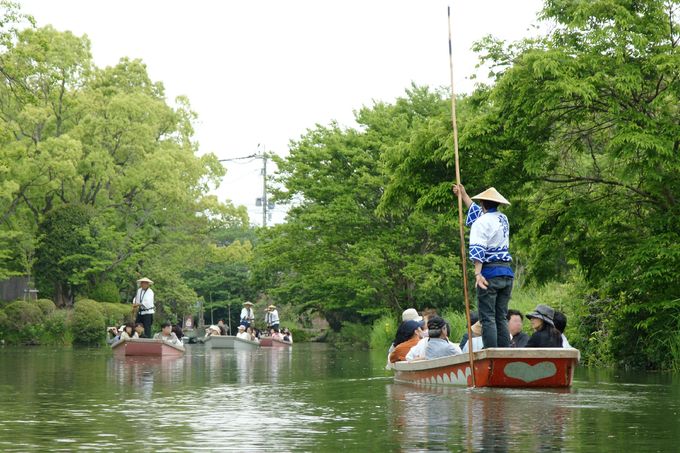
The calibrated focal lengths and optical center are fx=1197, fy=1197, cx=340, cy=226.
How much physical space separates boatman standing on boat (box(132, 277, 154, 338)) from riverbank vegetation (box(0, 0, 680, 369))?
6898 mm

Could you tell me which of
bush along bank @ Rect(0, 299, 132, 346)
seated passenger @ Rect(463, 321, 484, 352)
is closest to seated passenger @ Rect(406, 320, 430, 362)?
seated passenger @ Rect(463, 321, 484, 352)

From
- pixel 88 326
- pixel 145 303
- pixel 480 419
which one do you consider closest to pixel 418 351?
pixel 480 419

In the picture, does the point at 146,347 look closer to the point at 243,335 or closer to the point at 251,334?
the point at 243,335

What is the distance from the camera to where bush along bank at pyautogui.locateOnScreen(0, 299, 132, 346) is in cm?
5300

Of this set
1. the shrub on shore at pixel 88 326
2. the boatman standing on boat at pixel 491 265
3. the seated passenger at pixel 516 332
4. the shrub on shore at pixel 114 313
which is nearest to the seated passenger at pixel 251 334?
the shrub on shore at pixel 88 326

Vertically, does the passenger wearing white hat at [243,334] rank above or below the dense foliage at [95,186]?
below

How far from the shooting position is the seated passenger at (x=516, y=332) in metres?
16.2

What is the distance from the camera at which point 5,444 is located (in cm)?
911

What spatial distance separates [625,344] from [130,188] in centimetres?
4206

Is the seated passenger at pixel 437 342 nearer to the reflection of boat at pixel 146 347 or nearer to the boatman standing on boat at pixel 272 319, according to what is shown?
the reflection of boat at pixel 146 347

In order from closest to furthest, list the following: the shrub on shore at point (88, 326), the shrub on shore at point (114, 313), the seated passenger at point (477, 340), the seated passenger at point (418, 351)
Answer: the seated passenger at point (477, 340), the seated passenger at point (418, 351), the shrub on shore at point (88, 326), the shrub on shore at point (114, 313)

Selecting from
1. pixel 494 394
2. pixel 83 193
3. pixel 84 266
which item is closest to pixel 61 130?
pixel 83 193

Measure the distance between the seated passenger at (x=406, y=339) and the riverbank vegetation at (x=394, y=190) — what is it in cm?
53

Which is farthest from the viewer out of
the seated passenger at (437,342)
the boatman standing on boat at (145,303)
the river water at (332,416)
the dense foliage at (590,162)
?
the boatman standing on boat at (145,303)
